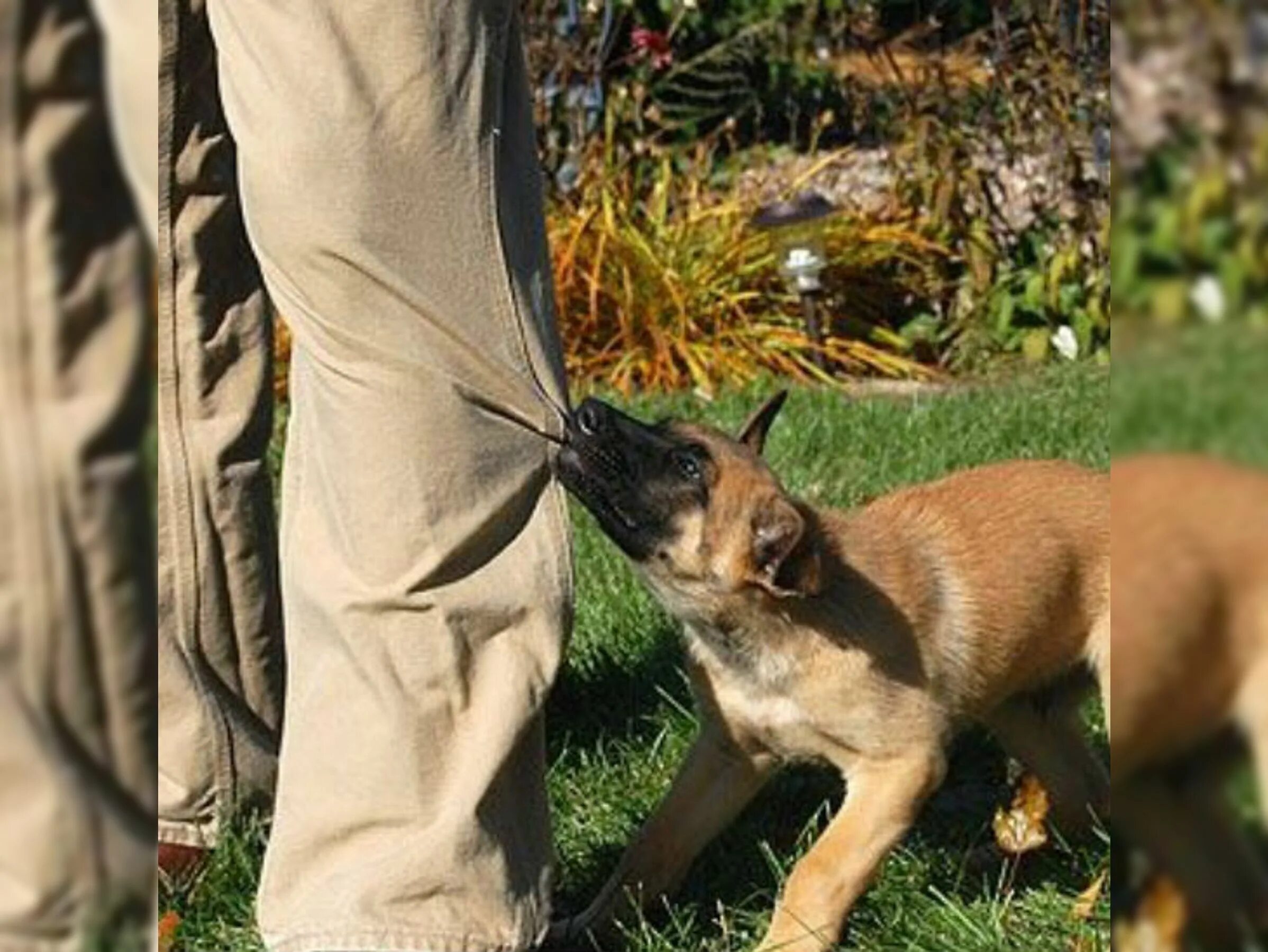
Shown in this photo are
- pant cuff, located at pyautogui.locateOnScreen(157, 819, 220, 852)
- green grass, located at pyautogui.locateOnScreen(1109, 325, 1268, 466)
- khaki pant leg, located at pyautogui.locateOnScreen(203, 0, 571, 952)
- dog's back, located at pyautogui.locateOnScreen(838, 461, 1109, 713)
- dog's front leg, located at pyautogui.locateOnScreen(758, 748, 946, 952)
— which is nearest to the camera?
green grass, located at pyautogui.locateOnScreen(1109, 325, 1268, 466)

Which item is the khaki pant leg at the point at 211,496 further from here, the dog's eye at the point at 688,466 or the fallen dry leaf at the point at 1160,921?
the fallen dry leaf at the point at 1160,921

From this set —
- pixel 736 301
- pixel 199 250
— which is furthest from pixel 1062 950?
pixel 736 301

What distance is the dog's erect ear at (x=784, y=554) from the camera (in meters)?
3.71

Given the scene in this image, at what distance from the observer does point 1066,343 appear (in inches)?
316

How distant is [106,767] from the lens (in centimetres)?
144

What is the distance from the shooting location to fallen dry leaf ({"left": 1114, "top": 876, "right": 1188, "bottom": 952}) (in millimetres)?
1340

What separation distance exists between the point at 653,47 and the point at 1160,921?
27.3 ft

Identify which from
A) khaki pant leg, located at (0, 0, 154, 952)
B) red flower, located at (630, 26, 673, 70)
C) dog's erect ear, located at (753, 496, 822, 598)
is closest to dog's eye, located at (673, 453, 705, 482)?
dog's erect ear, located at (753, 496, 822, 598)

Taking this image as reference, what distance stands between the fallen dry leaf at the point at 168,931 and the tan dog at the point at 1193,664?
250cm

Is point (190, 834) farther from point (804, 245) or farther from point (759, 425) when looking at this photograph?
point (804, 245)

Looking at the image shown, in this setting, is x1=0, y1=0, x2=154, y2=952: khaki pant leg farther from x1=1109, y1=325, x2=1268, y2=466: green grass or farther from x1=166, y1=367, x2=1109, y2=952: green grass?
x1=166, y1=367, x2=1109, y2=952: green grass

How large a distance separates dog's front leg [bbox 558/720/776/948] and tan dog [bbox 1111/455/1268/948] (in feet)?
7.73

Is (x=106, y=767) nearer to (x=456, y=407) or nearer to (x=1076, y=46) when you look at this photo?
(x=456, y=407)

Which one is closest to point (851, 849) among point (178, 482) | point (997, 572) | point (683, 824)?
point (683, 824)
